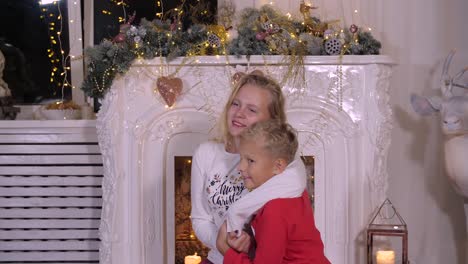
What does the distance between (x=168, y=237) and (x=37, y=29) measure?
1.68 meters

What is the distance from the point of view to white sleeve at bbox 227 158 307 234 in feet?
6.52

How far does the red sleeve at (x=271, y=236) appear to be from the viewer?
191 centimetres

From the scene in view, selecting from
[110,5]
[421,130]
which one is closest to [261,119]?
[421,130]

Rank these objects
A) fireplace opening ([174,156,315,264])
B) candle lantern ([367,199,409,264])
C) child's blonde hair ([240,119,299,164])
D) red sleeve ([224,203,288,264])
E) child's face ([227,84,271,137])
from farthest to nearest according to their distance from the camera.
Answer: fireplace opening ([174,156,315,264])
candle lantern ([367,199,409,264])
child's face ([227,84,271,137])
child's blonde hair ([240,119,299,164])
red sleeve ([224,203,288,264])

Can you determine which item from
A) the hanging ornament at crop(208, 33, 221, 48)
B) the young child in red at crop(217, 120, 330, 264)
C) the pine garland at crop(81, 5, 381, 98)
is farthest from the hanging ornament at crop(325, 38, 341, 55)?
the young child in red at crop(217, 120, 330, 264)

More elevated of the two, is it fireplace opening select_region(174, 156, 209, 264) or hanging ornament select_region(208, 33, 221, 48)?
hanging ornament select_region(208, 33, 221, 48)

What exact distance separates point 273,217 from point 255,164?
0.58 ft

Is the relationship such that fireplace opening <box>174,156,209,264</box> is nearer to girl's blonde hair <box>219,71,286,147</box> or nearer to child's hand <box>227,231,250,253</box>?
girl's blonde hair <box>219,71,286,147</box>

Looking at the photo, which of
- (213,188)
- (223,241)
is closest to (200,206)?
(213,188)

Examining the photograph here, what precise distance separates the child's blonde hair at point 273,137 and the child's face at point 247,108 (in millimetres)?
151

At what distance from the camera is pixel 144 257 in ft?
10.1

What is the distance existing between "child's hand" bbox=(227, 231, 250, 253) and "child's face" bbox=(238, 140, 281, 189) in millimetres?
145

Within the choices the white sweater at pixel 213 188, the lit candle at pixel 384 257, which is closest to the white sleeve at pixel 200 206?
the white sweater at pixel 213 188

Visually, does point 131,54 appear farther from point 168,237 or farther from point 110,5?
point 110,5
